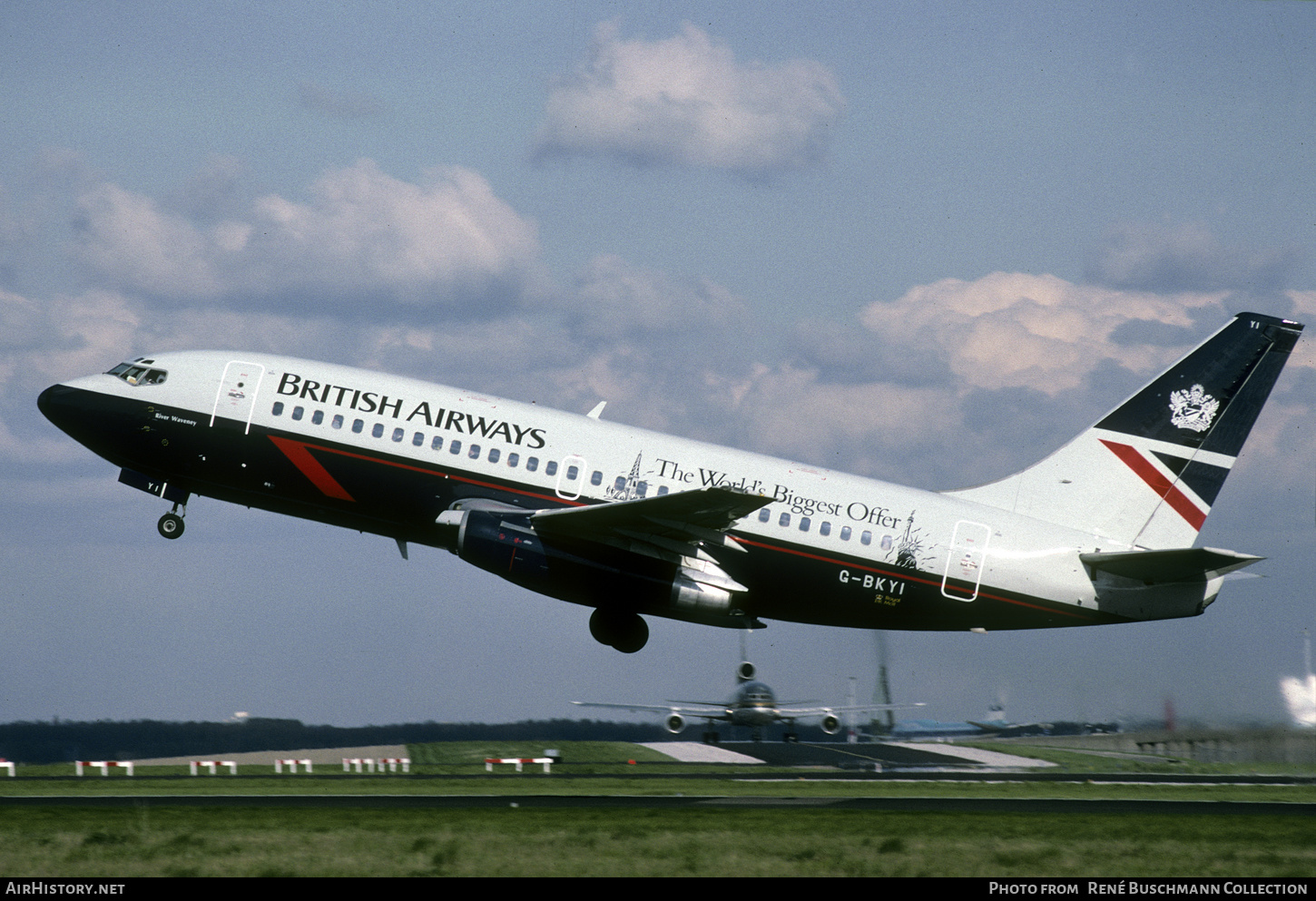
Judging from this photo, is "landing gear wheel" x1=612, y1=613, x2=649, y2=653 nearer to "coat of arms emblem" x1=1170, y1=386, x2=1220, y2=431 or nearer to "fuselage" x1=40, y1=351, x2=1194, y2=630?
"fuselage" x1=40, y1=351, x2=1194, y2=630

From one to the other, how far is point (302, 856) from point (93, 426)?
53.1 ft

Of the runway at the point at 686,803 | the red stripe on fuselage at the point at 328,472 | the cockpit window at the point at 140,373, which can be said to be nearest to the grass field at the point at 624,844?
the runway at the point at 686,803

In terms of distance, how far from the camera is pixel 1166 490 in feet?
119

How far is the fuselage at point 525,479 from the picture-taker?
32469 mm

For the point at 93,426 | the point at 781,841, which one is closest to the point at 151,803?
the point at 93,426

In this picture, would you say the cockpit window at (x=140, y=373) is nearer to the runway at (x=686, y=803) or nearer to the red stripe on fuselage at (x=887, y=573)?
the runway at (x=686, y=803)

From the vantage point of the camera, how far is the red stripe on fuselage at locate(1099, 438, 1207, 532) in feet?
119

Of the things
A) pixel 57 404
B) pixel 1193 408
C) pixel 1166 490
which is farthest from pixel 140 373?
pixel 1193 408

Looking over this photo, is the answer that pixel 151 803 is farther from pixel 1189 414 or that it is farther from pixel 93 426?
pixel 1189 414

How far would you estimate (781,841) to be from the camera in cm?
2412

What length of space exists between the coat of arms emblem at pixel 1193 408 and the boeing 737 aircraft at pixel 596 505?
431 cm

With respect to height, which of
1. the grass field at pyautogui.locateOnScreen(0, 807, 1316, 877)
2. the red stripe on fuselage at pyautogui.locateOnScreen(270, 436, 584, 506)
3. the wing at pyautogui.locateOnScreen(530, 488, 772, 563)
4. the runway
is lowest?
the grass field at pyautogui.locateOnScreen(0, 807, 1316, 877)

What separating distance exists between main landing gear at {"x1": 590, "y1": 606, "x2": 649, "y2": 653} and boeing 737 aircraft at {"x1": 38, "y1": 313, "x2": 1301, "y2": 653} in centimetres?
5

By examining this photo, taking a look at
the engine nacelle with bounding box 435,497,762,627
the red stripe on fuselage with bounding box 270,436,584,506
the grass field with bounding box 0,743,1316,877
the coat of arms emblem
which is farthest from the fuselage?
the grass field with bounding box 0,743,1316,877
